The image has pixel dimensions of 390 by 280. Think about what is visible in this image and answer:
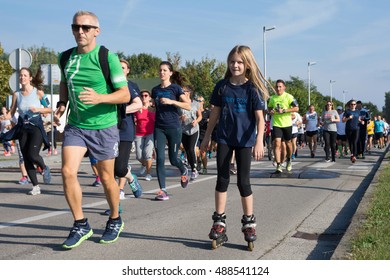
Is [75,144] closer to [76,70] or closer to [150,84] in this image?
[76,70]

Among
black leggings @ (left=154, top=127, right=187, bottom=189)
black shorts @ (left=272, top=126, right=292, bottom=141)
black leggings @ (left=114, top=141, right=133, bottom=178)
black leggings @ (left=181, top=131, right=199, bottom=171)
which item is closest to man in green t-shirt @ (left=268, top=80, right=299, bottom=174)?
black shorts @ (left=272, top=126, right=292, bottom=141)

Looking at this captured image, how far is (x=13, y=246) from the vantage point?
5.27m

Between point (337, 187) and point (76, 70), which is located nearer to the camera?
point (76, 70)

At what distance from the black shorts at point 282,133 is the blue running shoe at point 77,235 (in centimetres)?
723

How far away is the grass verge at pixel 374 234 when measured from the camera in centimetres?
455

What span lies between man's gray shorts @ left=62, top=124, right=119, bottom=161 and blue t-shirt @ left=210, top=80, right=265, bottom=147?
100 centimetres

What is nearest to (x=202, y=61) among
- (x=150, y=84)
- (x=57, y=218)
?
(x=150, y=84)

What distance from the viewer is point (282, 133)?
12.2 meters

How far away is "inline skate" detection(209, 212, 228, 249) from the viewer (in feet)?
17.1

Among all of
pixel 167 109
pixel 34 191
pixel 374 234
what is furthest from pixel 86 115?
pixel 34 191

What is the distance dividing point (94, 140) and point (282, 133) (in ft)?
24.3

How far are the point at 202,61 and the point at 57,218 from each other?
63.8m

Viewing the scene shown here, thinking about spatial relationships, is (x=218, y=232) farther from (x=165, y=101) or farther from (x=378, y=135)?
(x=378, y=135)
